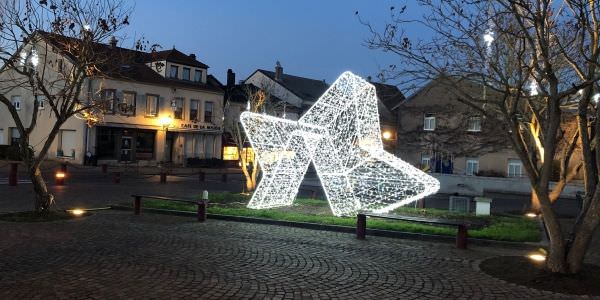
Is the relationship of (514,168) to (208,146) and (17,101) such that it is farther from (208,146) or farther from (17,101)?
(17,101)

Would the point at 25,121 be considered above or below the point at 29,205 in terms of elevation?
above

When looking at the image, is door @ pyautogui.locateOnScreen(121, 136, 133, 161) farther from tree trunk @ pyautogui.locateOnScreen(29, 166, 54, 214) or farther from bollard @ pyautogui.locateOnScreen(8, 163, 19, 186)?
tree trunk @ pyautogui.locateOnScreen(29, 166, 54, 214)

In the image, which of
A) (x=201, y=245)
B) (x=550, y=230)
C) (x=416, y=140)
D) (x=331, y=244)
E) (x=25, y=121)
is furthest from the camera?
(x=25, y=121)

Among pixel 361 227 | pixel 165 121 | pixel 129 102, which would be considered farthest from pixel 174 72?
pixel 361 227

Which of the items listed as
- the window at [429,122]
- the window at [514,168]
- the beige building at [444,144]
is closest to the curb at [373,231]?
the beige building at [444,144]

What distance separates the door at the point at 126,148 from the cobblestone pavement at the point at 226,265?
108 ft

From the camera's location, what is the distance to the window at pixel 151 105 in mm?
46084

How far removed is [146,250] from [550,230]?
22.8 feet

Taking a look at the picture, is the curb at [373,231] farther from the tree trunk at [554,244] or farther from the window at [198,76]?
the window at [198,76]

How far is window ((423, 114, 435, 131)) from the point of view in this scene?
142ft

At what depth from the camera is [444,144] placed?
1583 inches

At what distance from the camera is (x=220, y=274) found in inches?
334

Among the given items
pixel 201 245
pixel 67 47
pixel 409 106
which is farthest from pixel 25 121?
pixel 201 245

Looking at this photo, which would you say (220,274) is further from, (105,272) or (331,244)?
(331,244)
